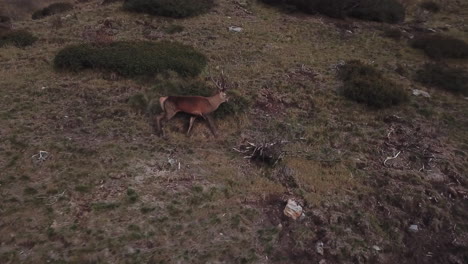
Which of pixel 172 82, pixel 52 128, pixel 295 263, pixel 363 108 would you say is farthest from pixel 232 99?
pixel 295 263

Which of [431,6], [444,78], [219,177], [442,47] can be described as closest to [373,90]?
[444,78]

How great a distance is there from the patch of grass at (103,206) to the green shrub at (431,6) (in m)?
20.1

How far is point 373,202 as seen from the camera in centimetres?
812

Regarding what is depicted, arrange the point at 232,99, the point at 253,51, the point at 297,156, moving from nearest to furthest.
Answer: the point at 297,156 < the point at 232,99 < the point at 253,51

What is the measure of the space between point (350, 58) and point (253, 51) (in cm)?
368

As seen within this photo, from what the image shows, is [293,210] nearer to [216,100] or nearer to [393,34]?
[216,100]

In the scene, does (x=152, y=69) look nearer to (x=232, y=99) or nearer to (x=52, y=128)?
(x=232, y=99)

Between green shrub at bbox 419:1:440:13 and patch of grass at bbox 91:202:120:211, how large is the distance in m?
20.1

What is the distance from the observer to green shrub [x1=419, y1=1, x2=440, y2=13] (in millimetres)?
20672

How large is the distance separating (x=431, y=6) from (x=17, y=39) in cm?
1996

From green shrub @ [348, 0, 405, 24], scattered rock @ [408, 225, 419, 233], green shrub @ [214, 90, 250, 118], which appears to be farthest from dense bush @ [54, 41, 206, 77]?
green shrub @ [348, 0, 405, 24]

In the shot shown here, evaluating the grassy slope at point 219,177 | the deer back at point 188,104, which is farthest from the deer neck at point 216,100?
the grassy slope at point 219,177

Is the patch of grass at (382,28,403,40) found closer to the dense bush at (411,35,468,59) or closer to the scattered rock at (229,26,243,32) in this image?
the dense bush at (411,35,468,59)

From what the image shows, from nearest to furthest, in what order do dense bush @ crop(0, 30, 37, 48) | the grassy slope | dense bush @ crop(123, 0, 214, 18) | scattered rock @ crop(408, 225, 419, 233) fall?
the grassy slope
scattered rock @ crop(408, 225, 419, 233)
dense bush @ crop(0, 30, 37, 48)
dense bush @ crop(123, 0, 214, 18)
